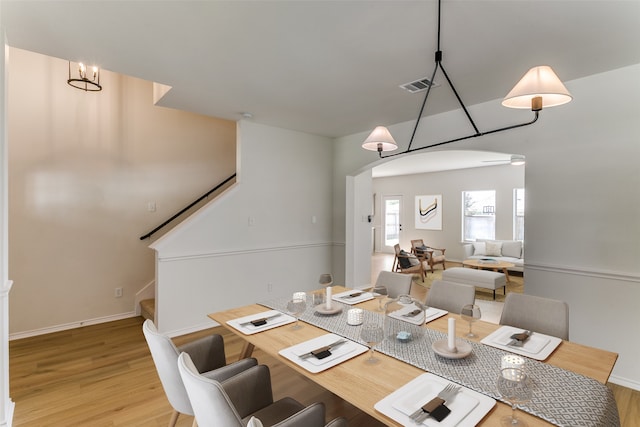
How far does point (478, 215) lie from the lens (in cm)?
846

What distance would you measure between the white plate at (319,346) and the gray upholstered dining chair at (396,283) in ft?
3.67

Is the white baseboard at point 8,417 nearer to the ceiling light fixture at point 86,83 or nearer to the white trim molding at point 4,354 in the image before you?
the white trim molding at point 4,354

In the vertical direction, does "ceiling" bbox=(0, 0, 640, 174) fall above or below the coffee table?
above

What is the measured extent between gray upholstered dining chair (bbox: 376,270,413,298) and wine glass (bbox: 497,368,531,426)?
1.55 metres

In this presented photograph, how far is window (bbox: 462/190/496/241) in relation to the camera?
8.20 m

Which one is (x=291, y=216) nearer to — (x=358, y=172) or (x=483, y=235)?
(x=358, y=172)

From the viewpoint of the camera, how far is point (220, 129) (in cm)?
490

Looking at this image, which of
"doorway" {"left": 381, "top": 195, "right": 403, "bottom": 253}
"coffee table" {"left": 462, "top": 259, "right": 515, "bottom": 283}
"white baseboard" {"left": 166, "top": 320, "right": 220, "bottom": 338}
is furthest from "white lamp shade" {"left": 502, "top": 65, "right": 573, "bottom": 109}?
"doorway" {"left": 381, "top": 195, "right": 403, "bottom": 253}

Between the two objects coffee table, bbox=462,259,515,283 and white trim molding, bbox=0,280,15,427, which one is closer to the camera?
white trim molding, bbox=0,280,15,427

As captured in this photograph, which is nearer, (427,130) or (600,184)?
(600,184)

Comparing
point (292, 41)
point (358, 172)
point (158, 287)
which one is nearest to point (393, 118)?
point (358, 172)

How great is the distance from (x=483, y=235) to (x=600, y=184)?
6161 millimetres

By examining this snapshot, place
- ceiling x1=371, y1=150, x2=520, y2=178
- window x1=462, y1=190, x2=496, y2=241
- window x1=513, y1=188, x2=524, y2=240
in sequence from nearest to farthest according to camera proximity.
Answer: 1. ceiling x1=371, y1=150, x2=520, y2=178
2. window x1=513, y1=188, x2=524, y2=240
3. window x1=462, y1=190, x2=496, y2=241

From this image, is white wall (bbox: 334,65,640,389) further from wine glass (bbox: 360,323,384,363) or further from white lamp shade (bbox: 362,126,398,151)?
wine glass (bbox: 360,323,384,363)
